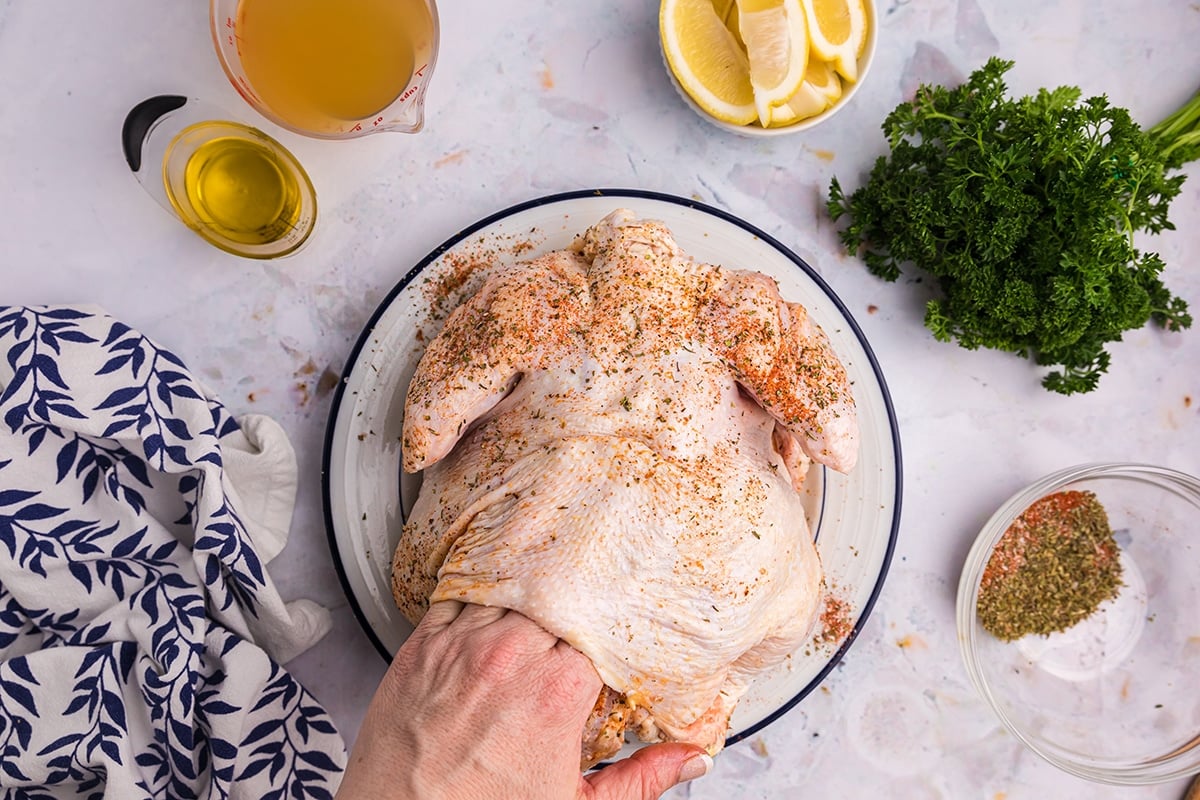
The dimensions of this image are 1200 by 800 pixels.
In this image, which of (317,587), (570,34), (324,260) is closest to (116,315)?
(324,260)

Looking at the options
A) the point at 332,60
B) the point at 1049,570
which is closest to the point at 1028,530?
the point at 1049,570

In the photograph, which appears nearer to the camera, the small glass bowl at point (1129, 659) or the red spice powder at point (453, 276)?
the red spice powder at point (453, 276)

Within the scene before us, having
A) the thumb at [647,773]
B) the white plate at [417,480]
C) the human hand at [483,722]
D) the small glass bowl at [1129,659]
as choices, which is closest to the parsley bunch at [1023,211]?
the white plate at [417,480]

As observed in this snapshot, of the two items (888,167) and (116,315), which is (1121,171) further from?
(116,315)

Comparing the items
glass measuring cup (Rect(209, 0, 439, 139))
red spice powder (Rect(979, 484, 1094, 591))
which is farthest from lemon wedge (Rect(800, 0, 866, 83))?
red spice powder (Rect(979, 484, 1094, 591))

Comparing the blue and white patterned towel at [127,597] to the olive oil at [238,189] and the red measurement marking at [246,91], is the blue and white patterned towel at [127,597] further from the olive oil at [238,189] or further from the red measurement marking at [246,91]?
the red measurement marking at [246,91]

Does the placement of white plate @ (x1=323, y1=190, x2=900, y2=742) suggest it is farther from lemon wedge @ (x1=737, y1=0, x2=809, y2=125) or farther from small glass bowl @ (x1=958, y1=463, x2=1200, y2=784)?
small glass bowl @ (x1=958, y1=463, x2=1200, y2=784)
